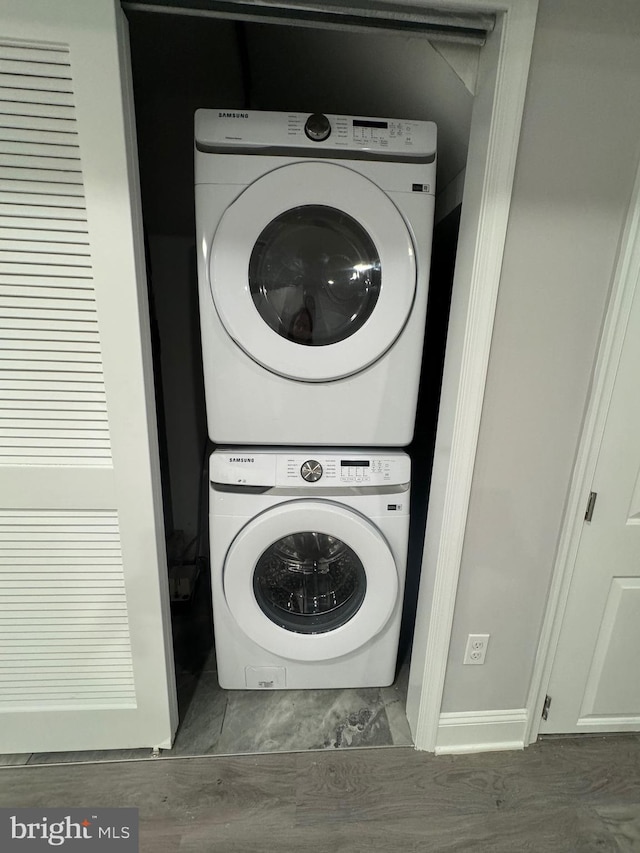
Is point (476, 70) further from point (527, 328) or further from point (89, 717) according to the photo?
point (89, 717)

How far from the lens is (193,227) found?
175 centimetres

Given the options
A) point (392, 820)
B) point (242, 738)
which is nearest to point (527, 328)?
point (392, 820)

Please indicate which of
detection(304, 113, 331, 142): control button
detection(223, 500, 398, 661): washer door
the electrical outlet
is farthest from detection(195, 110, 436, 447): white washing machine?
the electrical outlet

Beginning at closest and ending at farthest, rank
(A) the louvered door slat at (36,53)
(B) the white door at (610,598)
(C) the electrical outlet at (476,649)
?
(A) the louvered door slat at (36,53), (B) the white door at (610,598), (C) the electrical outlet at (476,649)

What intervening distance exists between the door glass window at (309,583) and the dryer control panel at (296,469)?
25 cm

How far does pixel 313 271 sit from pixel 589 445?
A: 88 cm

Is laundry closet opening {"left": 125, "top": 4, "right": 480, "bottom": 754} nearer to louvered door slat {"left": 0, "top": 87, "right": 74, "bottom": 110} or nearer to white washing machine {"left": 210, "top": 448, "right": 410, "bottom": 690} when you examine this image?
white washing machine {"left": 210, "top": 448, "right": 410, "bottom": 690}

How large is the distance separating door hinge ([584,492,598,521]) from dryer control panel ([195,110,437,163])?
1013 millimetres

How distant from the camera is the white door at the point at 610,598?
106cm

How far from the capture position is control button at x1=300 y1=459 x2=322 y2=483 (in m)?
1.23

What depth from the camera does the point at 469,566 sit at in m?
1.15

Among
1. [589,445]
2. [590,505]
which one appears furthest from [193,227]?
[590,505]

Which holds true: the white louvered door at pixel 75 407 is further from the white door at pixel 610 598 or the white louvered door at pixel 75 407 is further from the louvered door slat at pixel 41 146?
the white door at pixel 610 598

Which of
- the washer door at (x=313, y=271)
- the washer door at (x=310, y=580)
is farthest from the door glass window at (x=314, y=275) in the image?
the washer door at (x=310, y=580)
